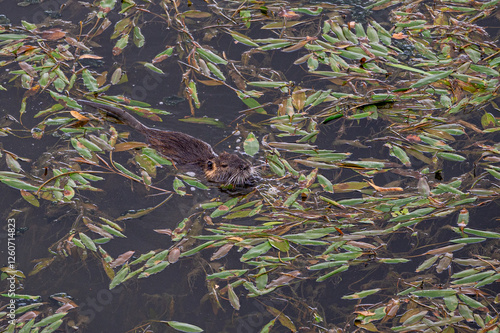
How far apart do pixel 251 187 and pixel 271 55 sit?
5.21 ft

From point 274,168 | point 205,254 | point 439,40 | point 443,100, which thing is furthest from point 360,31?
point 205,254

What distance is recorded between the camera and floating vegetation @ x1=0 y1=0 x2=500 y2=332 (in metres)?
3.20

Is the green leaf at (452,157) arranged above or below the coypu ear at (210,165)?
above

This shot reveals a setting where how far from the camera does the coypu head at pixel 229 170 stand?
12.2 ft

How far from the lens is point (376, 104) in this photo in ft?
13.8

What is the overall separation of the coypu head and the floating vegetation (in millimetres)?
81

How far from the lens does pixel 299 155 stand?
389 centimetres

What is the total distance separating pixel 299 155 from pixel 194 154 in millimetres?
786

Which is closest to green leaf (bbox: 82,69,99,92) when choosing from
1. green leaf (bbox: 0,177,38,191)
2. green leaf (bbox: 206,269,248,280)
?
green leaf (bbox: 0,177,38,191)

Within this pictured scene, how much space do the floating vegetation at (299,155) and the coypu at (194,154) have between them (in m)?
0.11

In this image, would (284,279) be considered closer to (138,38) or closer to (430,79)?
(430,79)

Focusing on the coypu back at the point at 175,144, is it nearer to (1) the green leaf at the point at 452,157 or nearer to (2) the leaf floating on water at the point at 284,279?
(2) the leaf floating on water at the point at 284,279

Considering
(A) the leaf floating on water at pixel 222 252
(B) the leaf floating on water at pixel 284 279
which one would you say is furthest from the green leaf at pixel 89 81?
(B) the leaf floating on water at pixel 284 279

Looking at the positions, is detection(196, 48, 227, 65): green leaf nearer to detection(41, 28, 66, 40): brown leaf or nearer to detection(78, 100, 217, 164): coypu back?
detection(78, 100, 217, 164): coypu back
